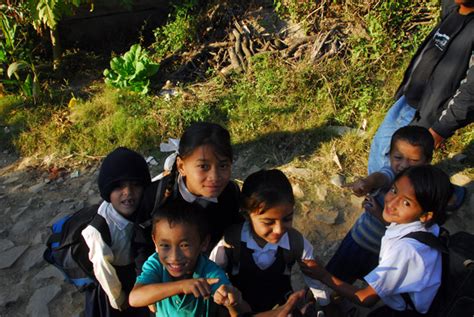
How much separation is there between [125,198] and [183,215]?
1.40ft

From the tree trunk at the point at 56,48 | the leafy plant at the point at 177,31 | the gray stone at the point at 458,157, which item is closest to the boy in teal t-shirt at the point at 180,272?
the gray stone at the point at 458,157

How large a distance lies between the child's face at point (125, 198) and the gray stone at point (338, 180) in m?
2.28

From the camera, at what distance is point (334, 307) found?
7.58 feet

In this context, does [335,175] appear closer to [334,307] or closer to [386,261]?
[334,307]

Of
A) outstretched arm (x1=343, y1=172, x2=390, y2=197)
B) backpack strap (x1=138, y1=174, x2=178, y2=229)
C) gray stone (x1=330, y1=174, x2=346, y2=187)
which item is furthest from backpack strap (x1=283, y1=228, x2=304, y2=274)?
gray stone (x1=330, y1=174, x2=346, y2=187)

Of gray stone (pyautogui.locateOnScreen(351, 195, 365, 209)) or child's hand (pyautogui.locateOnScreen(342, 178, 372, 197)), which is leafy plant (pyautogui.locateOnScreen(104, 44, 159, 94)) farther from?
child's hand (pyautogui.locateOnScreen(342, 178, 372, 197))

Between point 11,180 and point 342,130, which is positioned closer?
point 11,180

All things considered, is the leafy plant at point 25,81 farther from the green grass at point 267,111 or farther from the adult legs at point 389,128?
the adult legs at point 389,128

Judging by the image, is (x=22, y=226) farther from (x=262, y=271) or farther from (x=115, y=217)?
(x=262, y=271)

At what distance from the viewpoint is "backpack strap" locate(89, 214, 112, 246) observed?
6.65ft

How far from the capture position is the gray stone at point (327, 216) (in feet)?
11.7

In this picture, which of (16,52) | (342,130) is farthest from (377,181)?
(16,52)

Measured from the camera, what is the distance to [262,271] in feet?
6.64

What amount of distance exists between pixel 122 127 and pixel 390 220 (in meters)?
3.41
